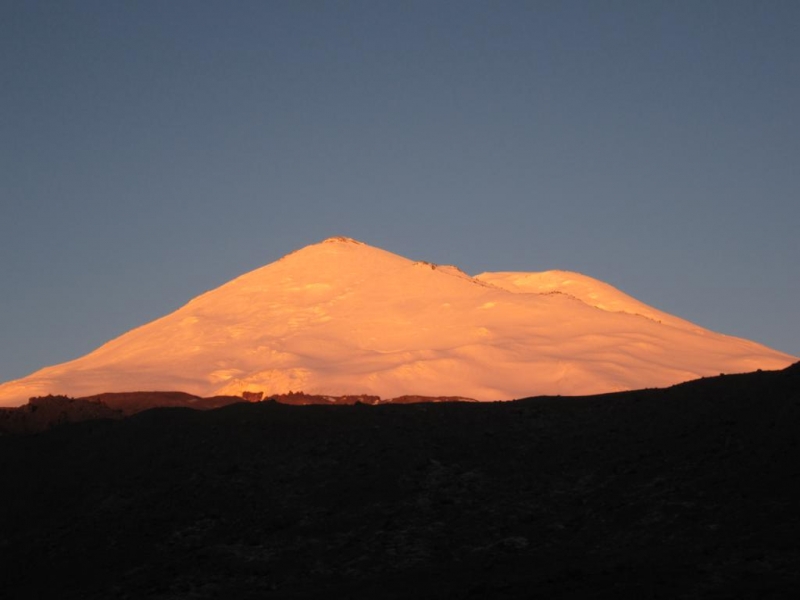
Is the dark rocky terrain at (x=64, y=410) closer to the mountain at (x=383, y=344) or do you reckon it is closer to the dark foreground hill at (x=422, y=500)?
the dark foreground hill at (x=422, y=500)

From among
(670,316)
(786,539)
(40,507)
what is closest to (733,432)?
(786,539)

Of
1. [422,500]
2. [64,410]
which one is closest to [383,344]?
[64,410]

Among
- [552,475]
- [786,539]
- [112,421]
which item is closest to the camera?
[786,539]

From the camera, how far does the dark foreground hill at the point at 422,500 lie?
17.6m

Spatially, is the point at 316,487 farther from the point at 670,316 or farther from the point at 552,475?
the point at 670,316

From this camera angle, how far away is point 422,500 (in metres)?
22.0

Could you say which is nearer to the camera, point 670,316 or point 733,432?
point 733,432

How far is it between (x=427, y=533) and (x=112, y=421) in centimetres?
1050

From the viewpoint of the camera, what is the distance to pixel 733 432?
2158cm

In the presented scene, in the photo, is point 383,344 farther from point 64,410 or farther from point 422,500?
point 422,500

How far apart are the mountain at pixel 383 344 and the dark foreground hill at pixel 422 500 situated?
24096 mm

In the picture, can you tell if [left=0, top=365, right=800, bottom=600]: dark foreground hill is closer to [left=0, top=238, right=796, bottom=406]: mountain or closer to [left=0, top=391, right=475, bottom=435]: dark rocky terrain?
[left=0, top=391, right=475, bottom=435]: dark rocky terrain

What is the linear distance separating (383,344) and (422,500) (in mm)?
37917

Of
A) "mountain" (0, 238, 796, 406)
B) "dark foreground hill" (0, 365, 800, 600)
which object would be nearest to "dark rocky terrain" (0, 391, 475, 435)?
"dark foreground hill" (0, 365, 800, 600)
